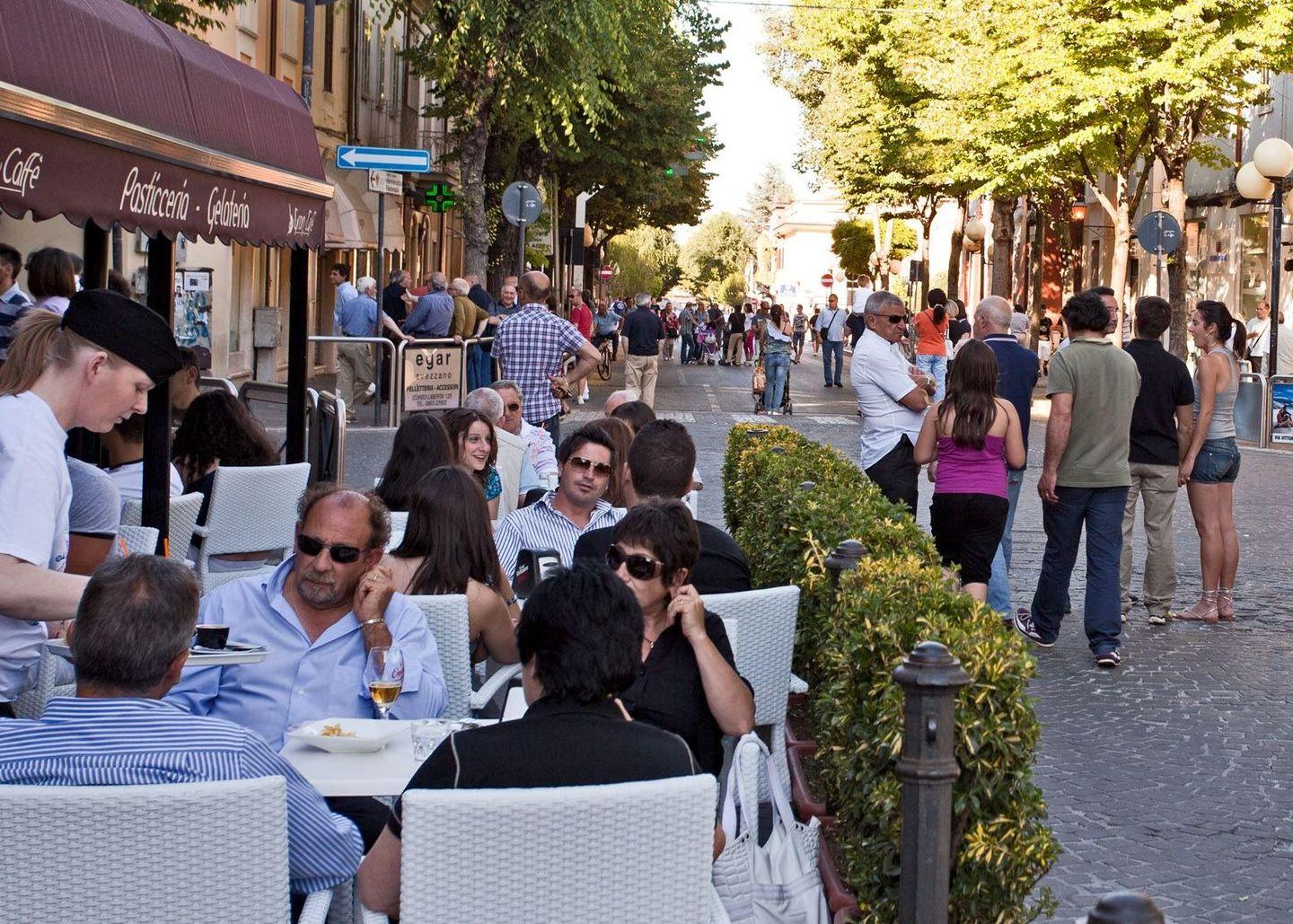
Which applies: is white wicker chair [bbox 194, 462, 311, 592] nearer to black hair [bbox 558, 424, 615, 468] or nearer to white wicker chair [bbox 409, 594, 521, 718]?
black hair [bbox 558, 424, 615, 468]

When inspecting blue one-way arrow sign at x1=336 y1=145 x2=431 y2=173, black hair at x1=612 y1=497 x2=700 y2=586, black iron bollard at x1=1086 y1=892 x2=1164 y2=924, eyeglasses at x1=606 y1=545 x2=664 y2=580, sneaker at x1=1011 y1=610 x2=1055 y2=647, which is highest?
blue one-way arrow sign at x1=336 y1=145 x2=431 y2=173

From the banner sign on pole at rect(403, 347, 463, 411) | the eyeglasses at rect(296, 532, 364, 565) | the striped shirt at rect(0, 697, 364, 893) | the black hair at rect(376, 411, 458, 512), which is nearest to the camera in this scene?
the striped shirt at rect(0, 697, 364, 893)

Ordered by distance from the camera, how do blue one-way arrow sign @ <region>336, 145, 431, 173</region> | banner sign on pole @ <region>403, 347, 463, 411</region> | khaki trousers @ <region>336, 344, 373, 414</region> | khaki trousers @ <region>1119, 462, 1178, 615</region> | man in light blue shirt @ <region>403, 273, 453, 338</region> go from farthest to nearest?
man in light blue shirt @ <region>403, 273, 453, 338</region> < khaki trousers @ <region>336, 344, 373, 414</region> < banner sign on pole @ <region>403, 347, 463, 411</region> < blue one-way arrow sign @ <region>336, 145, 431, 173</region> < khaki trousers @ <region>1119, 462, 1178, 615</region>

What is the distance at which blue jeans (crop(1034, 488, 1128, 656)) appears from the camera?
9.07 m

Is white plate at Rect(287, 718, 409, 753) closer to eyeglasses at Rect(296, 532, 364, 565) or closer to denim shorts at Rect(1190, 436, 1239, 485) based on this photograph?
eyeglasses at Rect(296, 532, 364, 565)

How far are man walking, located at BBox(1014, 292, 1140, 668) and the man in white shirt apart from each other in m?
0.84

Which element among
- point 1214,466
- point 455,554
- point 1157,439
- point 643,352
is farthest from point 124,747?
point 643,352

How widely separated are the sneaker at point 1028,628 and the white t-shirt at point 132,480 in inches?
173

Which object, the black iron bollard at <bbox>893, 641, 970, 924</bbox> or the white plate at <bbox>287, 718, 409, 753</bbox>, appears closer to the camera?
the black iron bollard at <bbox>893, 641, 970, 924</bbox>

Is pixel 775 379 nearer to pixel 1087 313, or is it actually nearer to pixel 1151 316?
pixel 1151 316

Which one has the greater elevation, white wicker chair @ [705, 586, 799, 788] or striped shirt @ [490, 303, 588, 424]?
striped shirt @ [490, 303, 588, 424]

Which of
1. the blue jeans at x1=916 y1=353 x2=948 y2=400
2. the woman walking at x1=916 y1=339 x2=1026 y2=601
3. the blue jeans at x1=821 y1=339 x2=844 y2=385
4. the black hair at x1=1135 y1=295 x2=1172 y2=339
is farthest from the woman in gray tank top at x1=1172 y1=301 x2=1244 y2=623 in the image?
the blue jeans at x1=821 y1=339 x2=844 y2=385

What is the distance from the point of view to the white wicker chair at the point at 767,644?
5324 mm

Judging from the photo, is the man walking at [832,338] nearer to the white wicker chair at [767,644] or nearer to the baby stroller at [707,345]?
the baby stroller at [707,345]
